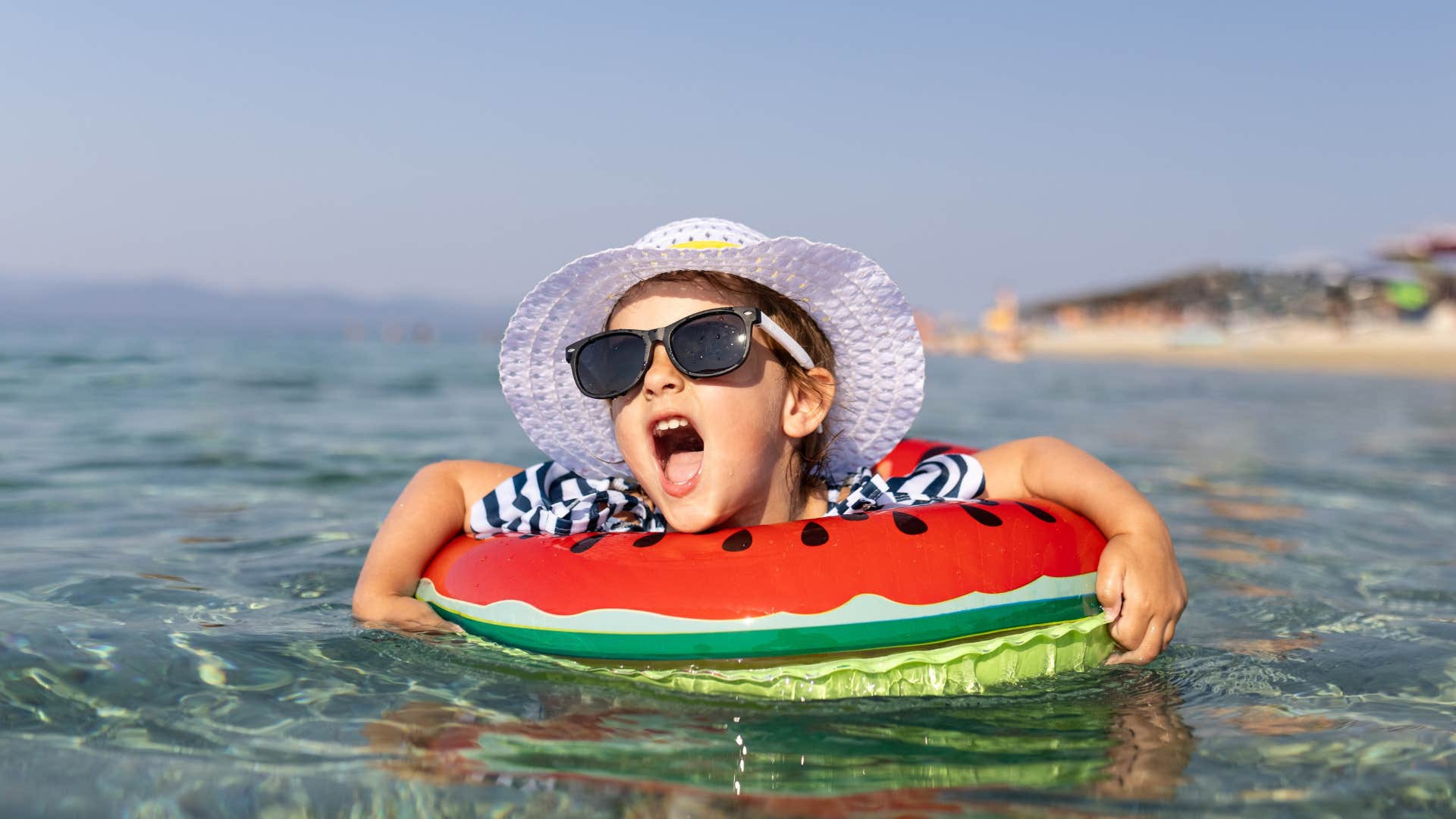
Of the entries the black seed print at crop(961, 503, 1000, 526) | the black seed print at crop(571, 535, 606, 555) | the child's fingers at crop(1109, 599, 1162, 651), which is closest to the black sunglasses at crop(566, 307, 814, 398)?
the black seed print at crop(571, 535, 606, 555)

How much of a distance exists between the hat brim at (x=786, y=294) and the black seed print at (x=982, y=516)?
0.45 m

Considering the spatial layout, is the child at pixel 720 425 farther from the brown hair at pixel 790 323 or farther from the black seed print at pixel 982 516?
the black seed print at pixel 982 516

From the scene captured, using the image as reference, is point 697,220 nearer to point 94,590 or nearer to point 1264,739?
point 1264,739

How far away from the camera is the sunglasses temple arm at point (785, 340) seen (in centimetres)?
280

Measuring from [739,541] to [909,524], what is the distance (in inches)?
15.8

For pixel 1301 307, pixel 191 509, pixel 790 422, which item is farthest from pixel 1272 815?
pixel 1301 307

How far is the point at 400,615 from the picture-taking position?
3.04 metres

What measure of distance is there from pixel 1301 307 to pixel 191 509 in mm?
43142

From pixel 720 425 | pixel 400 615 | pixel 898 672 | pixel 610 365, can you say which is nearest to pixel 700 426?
pixel 720 425

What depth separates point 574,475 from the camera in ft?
11.1

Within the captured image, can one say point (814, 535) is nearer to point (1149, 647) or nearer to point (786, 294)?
point (786, 294)

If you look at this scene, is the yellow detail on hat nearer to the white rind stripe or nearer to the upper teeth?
the upper teeth

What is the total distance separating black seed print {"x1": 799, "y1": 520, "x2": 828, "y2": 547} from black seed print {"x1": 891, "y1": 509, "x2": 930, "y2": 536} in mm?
174

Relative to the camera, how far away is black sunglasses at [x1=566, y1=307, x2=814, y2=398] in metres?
2.68
